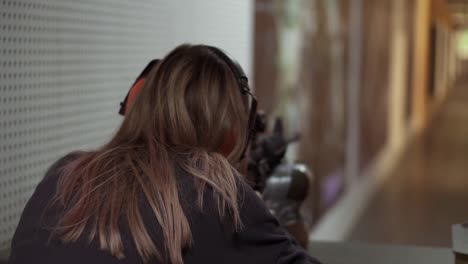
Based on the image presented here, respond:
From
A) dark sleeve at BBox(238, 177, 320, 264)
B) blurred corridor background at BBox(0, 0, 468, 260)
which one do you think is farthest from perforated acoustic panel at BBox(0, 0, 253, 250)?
dark sleeve at BBox(238, 177, 320, 264)

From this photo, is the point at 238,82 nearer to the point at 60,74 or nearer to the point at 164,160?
the point at 164,160

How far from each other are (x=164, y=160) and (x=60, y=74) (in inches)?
31.3

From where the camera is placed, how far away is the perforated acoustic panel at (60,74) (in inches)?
69.9

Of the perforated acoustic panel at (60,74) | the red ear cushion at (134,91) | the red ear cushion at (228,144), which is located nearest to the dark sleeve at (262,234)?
the red ear cushion at (228,144)

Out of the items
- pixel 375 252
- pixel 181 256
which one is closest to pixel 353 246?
pixel 375 252

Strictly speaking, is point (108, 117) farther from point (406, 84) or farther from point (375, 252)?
point (406, 84)

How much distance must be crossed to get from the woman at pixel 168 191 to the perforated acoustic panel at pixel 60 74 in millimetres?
484

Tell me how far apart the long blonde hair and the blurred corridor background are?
1.78 feet

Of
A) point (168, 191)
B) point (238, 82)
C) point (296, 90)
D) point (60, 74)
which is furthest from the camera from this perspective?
point (296, 90)

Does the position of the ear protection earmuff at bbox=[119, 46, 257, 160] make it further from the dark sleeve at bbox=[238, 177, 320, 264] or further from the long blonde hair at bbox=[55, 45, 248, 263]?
the dark sleeve at bbox=[238, 177, 320, 264]

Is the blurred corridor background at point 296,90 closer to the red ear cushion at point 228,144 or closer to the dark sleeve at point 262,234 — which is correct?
the red ear cushion at point 228,144

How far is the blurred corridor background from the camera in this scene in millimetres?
1842

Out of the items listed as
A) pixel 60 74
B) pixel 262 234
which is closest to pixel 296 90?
pixel 60 74

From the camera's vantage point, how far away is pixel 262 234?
123cm
